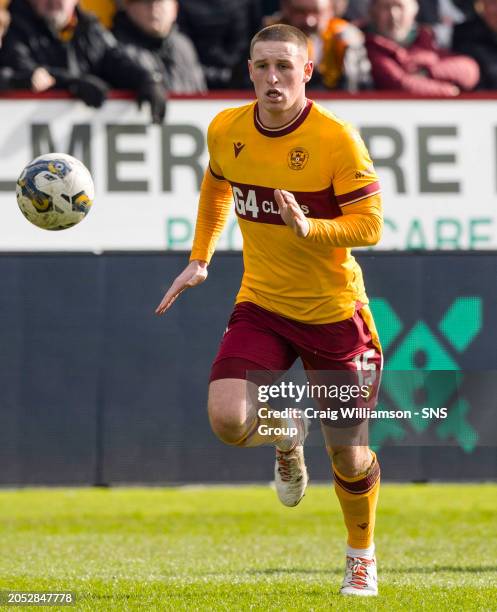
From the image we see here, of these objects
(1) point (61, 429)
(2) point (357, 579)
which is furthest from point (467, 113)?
(2) point (357, 579)

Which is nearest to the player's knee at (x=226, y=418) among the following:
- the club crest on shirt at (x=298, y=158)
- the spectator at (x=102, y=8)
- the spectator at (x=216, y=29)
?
the club crest on shirt at (x=298, y=158)

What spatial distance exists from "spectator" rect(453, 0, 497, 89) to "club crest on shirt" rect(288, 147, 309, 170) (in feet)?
20.1

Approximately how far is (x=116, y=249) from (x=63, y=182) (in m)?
3.49

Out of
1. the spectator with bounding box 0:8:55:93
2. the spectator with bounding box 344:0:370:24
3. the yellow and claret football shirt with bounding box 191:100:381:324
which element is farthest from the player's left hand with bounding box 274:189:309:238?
the spectator with bounding box 344:0:370:24

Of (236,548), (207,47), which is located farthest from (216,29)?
(236,548)

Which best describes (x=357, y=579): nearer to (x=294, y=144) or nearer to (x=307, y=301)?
(x=307, y=301)

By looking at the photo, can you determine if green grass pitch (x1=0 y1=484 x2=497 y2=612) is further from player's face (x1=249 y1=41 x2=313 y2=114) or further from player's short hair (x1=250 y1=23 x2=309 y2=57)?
player's short hair (x1=250 y1=23 x2=309 y2=57)

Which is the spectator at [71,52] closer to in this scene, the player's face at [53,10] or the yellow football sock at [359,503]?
the player's face at [53,10]

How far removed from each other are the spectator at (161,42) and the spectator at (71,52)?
227 millimetres

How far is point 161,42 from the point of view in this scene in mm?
10922

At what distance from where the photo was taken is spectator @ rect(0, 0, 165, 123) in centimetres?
1039

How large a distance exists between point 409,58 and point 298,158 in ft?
18.5

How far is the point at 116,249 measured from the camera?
396 inches

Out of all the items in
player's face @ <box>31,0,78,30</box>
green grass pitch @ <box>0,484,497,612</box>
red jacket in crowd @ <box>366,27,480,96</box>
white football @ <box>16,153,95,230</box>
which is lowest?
green grass pitch @ <box>0,484,497,612</box>
